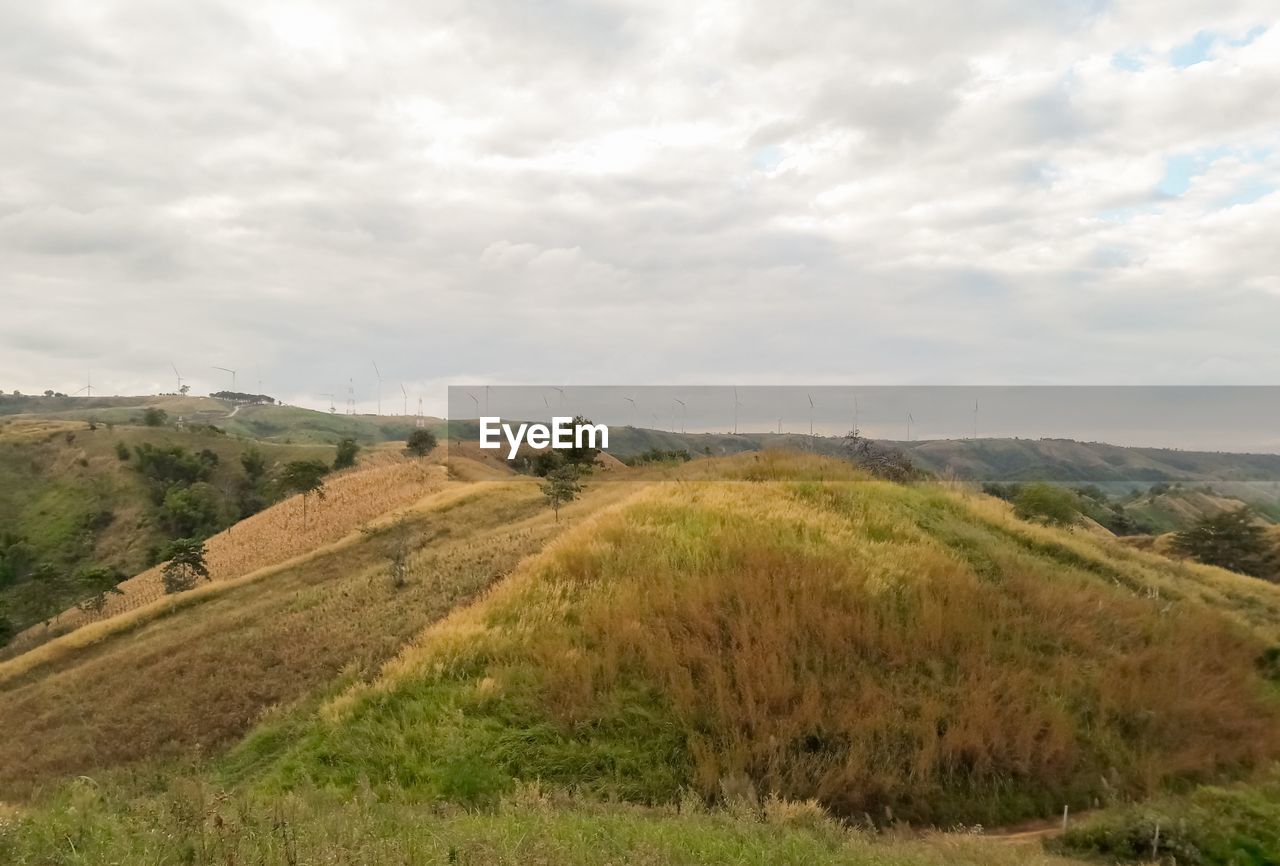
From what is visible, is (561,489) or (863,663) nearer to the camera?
(863,663)

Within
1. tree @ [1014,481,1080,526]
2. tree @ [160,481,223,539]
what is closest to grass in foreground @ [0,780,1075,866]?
tree @ [1014,481,1080,526]

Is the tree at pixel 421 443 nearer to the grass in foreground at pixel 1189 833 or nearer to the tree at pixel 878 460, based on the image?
the tree at pixel 878 460

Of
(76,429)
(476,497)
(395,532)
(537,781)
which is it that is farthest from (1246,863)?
(76,429)

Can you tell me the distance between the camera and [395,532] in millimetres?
37969

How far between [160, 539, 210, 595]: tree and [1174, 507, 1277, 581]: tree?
66519mm

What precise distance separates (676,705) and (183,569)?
45.8 m

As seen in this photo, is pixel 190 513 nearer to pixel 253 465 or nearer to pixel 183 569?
pixel 253 465

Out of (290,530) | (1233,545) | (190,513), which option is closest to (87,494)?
(190,513)

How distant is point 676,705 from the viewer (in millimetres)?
12969

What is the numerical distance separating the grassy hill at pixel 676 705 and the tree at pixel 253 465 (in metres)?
101

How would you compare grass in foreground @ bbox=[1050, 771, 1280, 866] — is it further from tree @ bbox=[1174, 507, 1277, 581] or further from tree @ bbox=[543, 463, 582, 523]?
tree @ bbox=[1174, 507, 1277, 581]

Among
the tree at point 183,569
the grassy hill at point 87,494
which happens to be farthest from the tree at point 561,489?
the grassy hill at point 87,494

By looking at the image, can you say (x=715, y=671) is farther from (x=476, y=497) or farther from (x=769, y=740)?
(x=476, y=497)

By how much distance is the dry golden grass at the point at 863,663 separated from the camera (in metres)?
12.4
